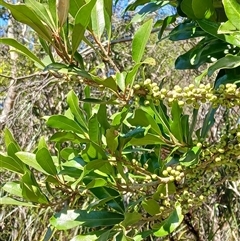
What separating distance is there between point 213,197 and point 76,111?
1.23 metres

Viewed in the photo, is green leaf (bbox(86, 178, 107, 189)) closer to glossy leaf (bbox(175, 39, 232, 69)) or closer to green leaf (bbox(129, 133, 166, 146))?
green leaf (bbox(129, 133, 166, 146))

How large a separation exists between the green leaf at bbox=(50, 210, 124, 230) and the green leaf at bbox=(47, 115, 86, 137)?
160 millimetres

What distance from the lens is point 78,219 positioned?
786 millimetres

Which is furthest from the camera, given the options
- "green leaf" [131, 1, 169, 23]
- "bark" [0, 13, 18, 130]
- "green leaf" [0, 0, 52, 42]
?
"bark" [0, 13, 18, 130]

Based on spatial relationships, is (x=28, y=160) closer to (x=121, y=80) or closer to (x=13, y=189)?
(x=13, y=189)

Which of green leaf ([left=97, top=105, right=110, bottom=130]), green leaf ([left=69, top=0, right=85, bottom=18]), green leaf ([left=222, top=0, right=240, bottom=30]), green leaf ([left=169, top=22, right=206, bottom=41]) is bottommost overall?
green leaf ([left=97, top=105, right=110, bottom=130])

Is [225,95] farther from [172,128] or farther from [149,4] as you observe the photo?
[149,4]

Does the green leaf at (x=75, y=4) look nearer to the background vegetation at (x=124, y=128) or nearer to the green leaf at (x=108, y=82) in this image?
the background vegetation at (x=124, y=128)

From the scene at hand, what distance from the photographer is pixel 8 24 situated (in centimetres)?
302

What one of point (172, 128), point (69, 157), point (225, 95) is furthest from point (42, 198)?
point (225, 95)

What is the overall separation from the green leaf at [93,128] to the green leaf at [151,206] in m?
0.15

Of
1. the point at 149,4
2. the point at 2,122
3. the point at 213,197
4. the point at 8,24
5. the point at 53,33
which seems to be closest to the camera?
the point at 53,33

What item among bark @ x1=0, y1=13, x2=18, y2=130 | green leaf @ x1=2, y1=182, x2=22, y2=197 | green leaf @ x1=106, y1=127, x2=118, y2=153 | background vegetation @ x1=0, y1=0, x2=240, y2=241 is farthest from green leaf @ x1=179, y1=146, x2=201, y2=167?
bark @ x1=0, y1=13, x2=18, y2=130

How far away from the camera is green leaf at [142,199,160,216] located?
2.47ft
